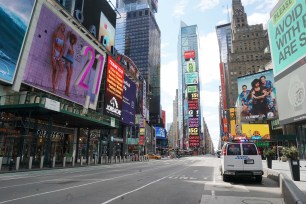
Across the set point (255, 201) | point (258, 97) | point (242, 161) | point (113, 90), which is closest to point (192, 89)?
point (258, 97)

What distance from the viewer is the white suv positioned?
585 inches

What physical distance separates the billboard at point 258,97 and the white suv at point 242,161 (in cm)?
7672

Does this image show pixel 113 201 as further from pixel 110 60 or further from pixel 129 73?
pixel 129 73

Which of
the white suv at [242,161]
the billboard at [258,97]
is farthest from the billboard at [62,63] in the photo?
A: the billboard at [258,97]

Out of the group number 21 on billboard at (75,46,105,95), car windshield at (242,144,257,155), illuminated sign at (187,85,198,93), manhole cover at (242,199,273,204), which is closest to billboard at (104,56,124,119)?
number 21 on billboard at (75,46,105,95)

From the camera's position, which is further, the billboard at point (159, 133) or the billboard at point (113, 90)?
the billboard at point (159, 133)

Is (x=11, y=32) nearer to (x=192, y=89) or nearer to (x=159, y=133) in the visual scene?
(x=159, y=133)

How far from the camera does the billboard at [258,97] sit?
8631 cm

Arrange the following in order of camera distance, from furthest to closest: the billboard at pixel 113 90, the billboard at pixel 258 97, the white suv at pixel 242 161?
the billboard at pixel 258 97 < the billboard at pixel 113 90 < the white suv at pixel 242 161

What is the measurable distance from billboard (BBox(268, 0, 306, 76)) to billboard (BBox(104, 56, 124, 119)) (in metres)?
31.9

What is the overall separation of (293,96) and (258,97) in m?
51.5

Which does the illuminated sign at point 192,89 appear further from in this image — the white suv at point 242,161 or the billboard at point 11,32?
the white suv at point 242,161

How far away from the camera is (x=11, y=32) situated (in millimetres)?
28656

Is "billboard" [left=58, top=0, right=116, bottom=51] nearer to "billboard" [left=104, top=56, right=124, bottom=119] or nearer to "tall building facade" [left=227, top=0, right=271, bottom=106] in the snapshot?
"billboard" [left=104, top=56, right=124, bottom=119]
